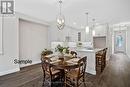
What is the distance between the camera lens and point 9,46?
14.6 ft

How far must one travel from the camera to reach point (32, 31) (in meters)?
6.00

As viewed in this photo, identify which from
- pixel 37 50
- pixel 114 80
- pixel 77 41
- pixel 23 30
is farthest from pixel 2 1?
pixel 114 80

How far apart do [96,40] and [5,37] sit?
6.84 m

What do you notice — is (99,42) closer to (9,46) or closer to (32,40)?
(32,40)

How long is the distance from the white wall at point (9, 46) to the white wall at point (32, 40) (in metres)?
0.64

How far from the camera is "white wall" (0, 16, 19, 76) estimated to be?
4238 millimetres

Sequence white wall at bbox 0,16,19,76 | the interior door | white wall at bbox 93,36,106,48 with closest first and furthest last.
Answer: white wall at bbox 0,16,19,76, white wall at bbox 93,36,106,48, the interior door

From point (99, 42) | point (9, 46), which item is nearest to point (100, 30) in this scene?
point (99, 42)

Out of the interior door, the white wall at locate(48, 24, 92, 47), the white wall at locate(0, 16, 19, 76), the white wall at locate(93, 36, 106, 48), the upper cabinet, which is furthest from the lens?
the interior door

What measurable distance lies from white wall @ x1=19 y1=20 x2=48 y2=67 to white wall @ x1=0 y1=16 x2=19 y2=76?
64 centimetres

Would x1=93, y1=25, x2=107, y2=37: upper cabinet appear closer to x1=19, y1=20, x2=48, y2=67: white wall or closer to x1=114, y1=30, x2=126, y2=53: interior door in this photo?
x1=19, y1=20, x2=48, y2=67: white wall

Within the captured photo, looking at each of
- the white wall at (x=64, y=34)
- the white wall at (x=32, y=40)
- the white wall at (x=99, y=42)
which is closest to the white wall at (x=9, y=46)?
the white wall at (x=32, y=40)

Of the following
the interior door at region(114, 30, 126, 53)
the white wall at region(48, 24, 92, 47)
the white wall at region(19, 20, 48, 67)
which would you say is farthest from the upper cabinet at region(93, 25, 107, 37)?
the interior door at region(114, 30, 126, 53)

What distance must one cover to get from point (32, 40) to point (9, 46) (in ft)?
5.39
